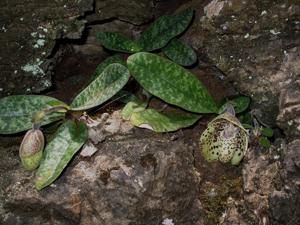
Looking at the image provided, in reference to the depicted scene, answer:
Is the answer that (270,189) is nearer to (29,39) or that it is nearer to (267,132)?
(267,132)

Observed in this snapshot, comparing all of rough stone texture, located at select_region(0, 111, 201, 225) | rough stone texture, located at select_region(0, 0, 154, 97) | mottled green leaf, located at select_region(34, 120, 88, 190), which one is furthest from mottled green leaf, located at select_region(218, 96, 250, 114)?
rough stone texture, located at select_region(0, 0, 154, 97)

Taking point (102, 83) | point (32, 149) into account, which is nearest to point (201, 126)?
point (102, 83)

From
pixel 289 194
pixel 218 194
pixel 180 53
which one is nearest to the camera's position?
pixel 289 194

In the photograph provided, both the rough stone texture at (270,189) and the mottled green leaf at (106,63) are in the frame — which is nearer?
the rough stone texture at (270,189)

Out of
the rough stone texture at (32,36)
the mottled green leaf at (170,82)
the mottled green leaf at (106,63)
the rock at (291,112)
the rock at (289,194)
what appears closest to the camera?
the rock at (289,194)

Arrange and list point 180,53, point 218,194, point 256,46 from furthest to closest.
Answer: point 180,53 → point 256,46 → point 218,194

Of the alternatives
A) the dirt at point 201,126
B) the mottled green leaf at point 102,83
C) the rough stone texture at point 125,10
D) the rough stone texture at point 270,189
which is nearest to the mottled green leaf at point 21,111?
the mottled green leaf at point 102,83

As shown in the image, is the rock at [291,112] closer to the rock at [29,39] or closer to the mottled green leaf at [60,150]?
the mottled green leaf at [60,150]
